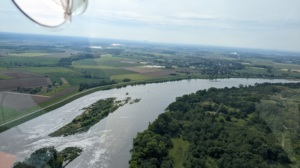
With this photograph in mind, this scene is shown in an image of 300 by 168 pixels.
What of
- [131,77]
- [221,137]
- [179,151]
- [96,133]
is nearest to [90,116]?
[96,133]

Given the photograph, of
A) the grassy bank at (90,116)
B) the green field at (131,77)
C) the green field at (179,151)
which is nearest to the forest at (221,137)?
the green field at (179,151)

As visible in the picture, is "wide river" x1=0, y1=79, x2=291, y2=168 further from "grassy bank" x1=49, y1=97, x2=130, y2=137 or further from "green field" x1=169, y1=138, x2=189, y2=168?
"green field" x1=169, y1=138, x2=189, y2=168

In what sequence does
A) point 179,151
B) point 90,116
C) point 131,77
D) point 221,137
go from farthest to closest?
point 131,77 → point 90,116 → point 221,137 → point 179,151

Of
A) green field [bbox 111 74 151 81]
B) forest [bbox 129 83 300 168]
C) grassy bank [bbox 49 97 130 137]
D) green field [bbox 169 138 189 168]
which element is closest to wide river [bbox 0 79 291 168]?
grassy bank [bbox 49 97 130 137]

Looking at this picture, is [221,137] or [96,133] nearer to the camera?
[96,133]

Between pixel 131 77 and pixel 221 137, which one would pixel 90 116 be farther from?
pixel 131 77

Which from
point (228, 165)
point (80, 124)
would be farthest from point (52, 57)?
point (228, 165)

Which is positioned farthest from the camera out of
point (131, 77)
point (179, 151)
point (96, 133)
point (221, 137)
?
point (131, 77)

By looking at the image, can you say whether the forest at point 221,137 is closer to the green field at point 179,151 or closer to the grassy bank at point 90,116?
the green field at point 179,151

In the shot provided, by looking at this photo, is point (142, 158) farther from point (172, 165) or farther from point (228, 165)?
point (228, 165)
